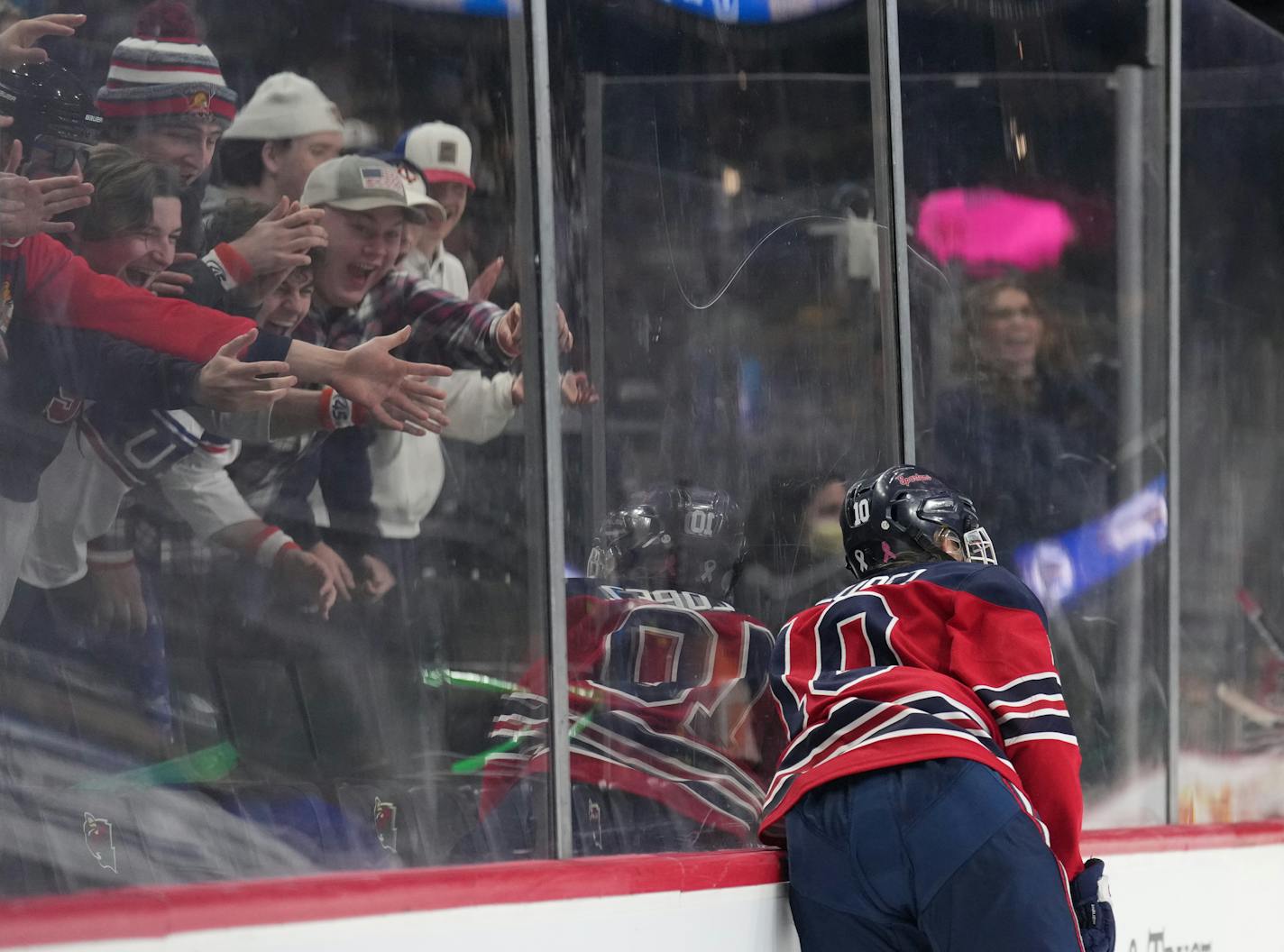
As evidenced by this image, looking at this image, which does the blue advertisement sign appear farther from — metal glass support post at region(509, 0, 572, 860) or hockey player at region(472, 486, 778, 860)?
metal glass support post at region(509, 0, 572, 860)

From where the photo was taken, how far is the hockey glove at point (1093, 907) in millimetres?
2426

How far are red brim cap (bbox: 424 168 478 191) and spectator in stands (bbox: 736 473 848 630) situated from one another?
0.94m

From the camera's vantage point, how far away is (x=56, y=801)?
1991 millimetres

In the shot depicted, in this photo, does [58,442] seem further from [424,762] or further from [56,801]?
[424,762]

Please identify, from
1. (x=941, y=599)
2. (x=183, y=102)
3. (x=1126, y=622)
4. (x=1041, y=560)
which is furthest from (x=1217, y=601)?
(x=183, y=102)

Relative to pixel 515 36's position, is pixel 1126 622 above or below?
below

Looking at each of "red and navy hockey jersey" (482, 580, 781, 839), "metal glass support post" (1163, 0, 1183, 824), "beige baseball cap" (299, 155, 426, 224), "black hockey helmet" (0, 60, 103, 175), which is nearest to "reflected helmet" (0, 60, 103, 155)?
"black hockey helmet" (0, 60, 103, 175)

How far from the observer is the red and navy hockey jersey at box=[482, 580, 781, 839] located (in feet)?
8.52

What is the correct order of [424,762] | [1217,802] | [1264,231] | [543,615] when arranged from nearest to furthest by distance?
1. [424,762]
2. [543,615]
3. [1217,802]
4. [1264,231]

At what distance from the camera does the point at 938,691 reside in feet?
7.90

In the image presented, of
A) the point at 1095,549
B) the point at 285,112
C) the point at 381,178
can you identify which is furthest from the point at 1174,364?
the point at 285,112

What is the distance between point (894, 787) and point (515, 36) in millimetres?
1412

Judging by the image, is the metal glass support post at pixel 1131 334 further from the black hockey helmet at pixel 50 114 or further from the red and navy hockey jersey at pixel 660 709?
the black hockey helmet at pixel 50 114

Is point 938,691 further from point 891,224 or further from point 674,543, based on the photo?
point 891,224
